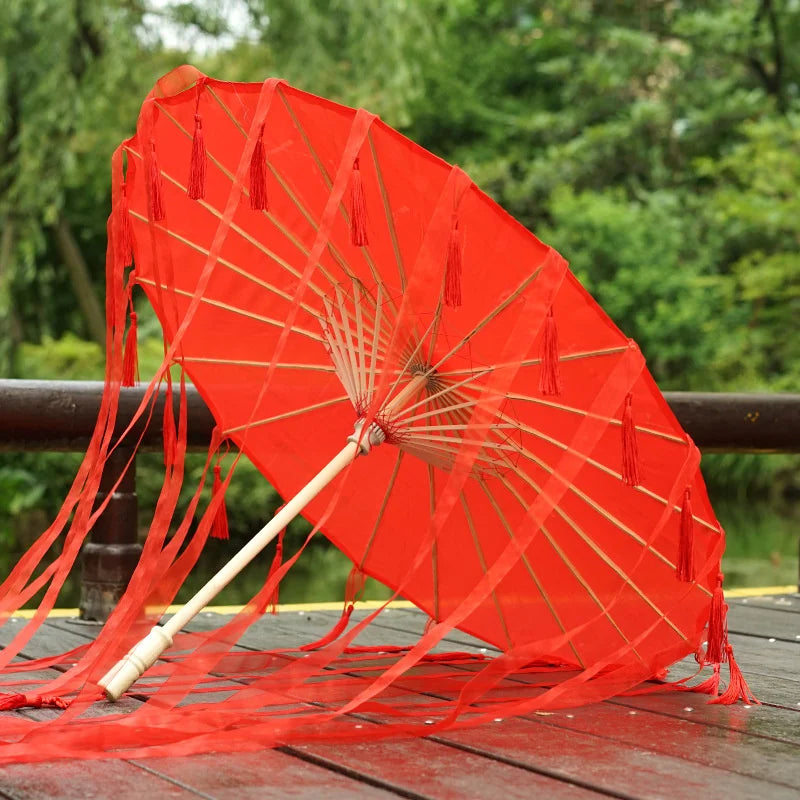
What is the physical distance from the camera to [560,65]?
17016mm

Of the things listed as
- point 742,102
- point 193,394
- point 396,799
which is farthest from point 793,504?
point 396,799

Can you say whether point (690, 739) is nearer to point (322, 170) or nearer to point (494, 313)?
point (494, 313)

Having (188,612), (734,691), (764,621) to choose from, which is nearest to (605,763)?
(734,691)

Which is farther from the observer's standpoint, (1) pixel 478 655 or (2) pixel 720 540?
(1) pixel 478 655

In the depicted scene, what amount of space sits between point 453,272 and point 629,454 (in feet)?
1.38

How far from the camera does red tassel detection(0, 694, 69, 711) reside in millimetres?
2129

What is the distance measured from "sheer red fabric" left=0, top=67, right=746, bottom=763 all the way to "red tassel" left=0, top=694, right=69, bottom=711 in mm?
15

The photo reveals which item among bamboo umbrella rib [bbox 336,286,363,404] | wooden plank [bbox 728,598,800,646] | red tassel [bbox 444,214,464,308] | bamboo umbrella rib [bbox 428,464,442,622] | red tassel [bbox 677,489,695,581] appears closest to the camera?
red tassel [bbox 444,214,464,308]

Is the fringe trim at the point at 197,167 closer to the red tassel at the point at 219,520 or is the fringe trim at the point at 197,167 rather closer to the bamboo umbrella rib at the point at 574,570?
the red tassel at the point at 219,520

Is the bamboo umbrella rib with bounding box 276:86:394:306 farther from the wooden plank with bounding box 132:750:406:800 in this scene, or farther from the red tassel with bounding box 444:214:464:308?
the wooden plank with bounding box 132:750:406:800

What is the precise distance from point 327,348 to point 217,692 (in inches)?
25.6

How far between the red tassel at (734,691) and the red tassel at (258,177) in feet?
3.62

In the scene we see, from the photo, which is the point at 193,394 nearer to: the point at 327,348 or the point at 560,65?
the point at 327,348

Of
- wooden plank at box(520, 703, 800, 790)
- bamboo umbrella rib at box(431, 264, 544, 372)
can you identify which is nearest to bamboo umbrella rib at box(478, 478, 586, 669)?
wooden plank at box(520, 703, 800, 790)
